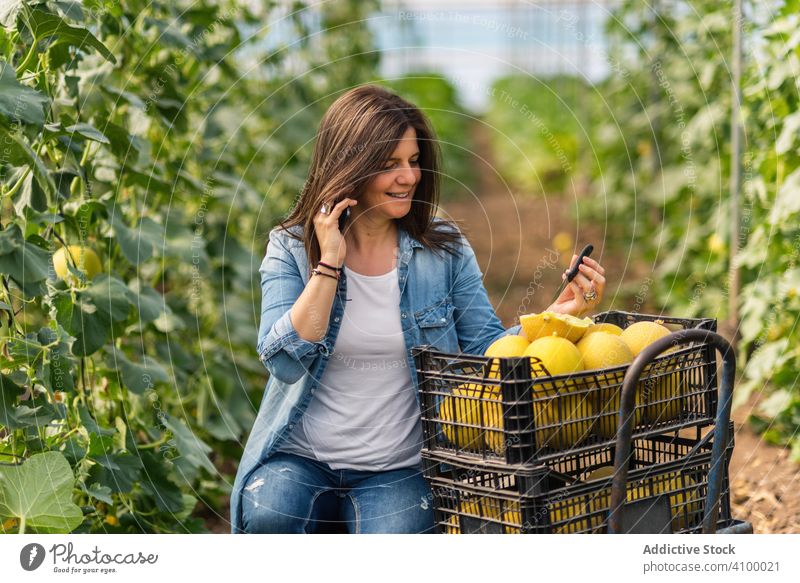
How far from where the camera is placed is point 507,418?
1.77 m

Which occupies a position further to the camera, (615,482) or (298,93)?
(298,93)

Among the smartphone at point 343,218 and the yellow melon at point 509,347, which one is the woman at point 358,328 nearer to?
the smartphone at point 343,218

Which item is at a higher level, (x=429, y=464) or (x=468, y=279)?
(x=468, y=279)

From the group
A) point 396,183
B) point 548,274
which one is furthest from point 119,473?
point 548,274

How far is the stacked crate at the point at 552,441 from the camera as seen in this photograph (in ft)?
5.83

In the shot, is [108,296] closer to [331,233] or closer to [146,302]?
[146,302]

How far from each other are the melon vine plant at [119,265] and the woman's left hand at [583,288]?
93 cm

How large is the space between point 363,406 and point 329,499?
0.22 meters

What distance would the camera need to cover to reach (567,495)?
1818 mm

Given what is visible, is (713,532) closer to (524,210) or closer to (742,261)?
(742,261)

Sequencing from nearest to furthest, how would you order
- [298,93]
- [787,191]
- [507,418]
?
[507,418] < [787,191] < [298,93]

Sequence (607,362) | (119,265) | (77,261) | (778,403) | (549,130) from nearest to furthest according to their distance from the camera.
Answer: (607,362), (77,261), (119,265), (778,403), (549,130)
